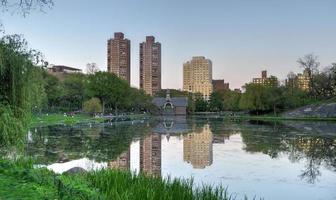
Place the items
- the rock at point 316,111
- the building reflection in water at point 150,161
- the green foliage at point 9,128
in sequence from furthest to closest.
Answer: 1. the rock at point 316,111
2. the building reflection in water at point 150,161
3. the green foliage at point 9,128

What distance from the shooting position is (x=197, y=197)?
8773 mm

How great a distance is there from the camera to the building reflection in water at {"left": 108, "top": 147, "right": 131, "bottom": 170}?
18.1 meters

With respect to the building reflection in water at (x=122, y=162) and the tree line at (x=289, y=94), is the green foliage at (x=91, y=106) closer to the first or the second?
the tree line at (x=289, y=94)

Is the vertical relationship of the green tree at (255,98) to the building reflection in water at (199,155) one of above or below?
above

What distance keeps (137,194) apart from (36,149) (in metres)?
16.2

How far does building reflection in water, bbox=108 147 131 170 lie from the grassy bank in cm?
737

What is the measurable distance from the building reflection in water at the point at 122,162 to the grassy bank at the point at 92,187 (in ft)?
24.2

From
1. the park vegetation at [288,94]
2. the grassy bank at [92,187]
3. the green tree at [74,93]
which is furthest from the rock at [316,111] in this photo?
the grassy bank at [92,187]

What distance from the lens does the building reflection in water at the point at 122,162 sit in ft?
59.4

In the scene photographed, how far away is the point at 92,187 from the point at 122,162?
10294mm

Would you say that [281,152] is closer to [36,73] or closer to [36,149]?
[36,149]

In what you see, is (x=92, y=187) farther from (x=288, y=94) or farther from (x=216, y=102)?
(x=216, y=102)

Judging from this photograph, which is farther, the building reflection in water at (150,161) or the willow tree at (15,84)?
the building reflection in water at (150,161)

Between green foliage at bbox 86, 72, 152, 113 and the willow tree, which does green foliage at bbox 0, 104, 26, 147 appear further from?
green foliage at bbox 86, 72, 152, 113
